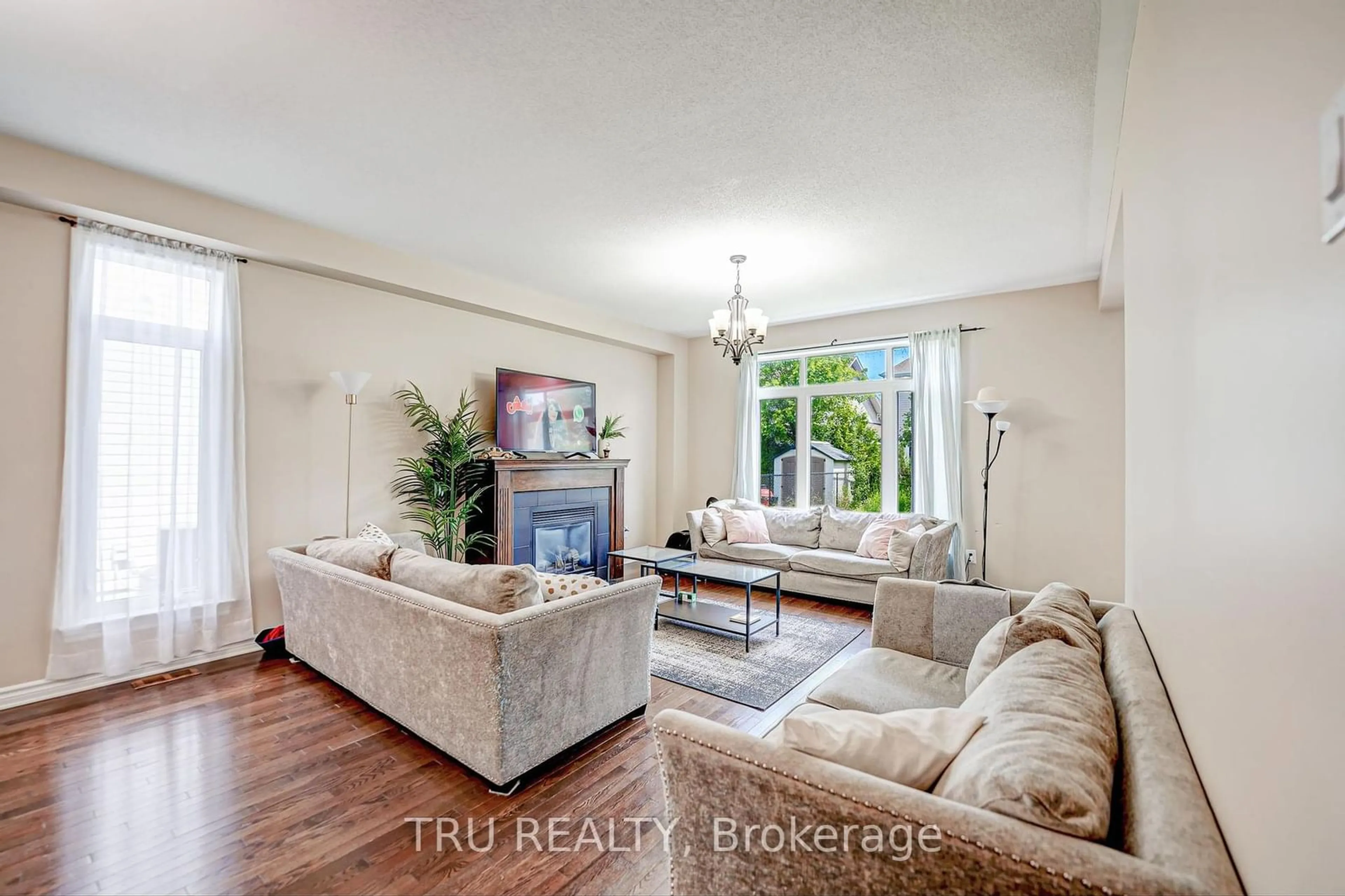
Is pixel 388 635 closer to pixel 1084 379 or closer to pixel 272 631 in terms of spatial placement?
pixel 272 631

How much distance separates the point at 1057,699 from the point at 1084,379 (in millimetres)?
4484

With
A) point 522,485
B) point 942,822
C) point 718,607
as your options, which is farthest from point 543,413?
point 942,822

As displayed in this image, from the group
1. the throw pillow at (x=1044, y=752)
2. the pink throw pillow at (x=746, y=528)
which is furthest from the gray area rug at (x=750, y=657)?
the throw pillow at (x=1044, y=752)

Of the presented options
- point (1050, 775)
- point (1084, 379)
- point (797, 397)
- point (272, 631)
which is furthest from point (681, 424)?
point (1050, 775)

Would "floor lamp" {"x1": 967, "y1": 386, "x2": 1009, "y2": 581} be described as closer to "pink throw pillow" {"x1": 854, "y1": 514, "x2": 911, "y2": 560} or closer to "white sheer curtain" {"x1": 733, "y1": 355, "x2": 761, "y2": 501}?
"pink throw pillow" {"x1": 854, "y1": 514, "x2": 911, "y2": 560}

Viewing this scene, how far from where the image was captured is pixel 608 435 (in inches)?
233

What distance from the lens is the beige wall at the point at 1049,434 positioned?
4527 mm

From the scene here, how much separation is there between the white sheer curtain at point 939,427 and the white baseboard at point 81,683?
5.50m

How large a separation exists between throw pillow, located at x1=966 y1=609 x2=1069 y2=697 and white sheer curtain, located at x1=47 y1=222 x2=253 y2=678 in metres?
4.04

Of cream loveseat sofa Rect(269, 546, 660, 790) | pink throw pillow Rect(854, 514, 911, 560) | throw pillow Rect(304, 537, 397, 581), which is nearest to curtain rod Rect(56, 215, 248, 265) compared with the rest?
throw pillow Rect(304, 537, 397, 581)

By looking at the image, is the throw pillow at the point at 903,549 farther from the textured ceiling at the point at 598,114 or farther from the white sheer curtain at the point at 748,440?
the textured ceiling at the point at 598,114

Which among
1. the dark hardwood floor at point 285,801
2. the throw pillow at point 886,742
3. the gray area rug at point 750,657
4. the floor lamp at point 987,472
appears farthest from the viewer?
the floor lamp at point 987,472

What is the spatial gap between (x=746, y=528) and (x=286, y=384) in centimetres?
402

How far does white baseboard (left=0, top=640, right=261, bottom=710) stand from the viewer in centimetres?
277
